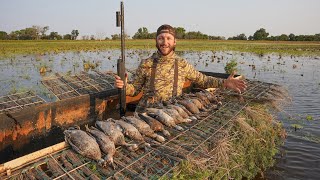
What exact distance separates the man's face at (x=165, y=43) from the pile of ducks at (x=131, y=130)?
1.14 meters

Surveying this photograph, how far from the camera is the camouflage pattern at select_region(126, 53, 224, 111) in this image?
20.6 feet

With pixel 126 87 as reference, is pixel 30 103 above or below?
below

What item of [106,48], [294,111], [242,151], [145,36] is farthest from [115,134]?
[145,36]

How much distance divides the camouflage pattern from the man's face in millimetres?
158

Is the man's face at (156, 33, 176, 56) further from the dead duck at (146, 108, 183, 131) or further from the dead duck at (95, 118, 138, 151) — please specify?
the dead duck at (95, 118, 138, 151)

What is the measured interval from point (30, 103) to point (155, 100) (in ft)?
13.8

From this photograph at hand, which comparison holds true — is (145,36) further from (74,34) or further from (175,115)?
(175,115)

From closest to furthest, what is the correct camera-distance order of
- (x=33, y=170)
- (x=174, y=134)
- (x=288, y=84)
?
(x=33, y=170) → (x=174, y=134) → (x=288, y=84)

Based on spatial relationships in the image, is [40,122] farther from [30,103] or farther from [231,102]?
[231,102]

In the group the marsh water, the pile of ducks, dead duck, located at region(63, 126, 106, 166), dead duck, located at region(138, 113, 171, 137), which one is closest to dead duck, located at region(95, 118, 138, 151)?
the pile of ducks

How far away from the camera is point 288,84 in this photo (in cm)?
1692

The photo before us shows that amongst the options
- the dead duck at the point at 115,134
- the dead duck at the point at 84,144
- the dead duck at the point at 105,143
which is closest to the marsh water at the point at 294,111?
the dead duck at the point at 115,134

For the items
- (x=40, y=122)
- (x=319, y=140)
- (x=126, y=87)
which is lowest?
(x=319, y=140)

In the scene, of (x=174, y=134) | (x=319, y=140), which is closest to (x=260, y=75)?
(x=319, y=140)
